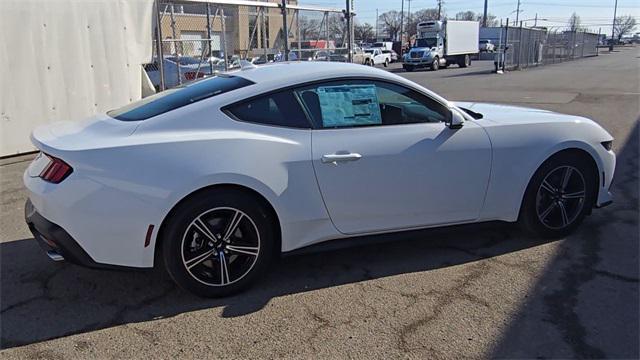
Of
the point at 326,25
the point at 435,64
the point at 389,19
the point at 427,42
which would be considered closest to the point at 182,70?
the point at 326,25

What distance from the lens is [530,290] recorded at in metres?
3.56

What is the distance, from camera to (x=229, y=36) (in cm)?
1530

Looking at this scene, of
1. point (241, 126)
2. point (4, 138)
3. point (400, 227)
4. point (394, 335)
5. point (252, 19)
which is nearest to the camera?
point (394, 335)

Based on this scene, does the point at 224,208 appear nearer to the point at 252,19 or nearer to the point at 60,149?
the point at 60,149

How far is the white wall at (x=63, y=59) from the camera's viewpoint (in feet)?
24.7

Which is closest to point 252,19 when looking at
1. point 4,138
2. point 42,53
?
point 42,53

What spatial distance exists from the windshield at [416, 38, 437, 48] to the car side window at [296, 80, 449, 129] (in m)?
33.3

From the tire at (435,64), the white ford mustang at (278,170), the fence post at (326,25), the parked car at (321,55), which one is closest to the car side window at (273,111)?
the white ford mustang at (278,170)

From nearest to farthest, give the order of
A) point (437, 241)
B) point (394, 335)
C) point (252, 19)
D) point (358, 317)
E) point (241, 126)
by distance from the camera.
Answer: point (394, 335)
point (358, 317)
point (241, 126)
point (437, 241)
point (252, 19)

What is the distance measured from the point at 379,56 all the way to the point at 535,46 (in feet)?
41.7

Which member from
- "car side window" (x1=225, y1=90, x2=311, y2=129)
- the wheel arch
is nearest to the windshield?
"car side window" (x1=225, y1=90, x2=311, y2=129)

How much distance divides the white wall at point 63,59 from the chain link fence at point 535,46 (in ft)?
73.6

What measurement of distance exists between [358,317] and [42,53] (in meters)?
6.87

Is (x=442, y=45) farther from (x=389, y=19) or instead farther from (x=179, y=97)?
(x=389, y=19)
